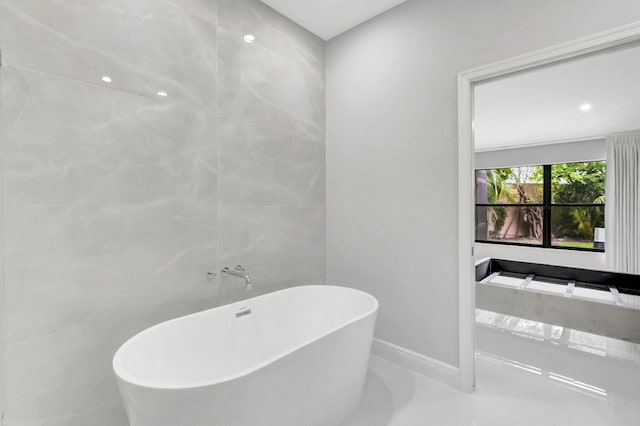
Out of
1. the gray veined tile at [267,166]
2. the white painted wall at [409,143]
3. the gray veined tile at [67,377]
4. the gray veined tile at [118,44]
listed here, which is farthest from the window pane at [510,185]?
the gray veined tile at [67,377]

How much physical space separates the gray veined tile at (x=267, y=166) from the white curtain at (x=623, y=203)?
4491mm

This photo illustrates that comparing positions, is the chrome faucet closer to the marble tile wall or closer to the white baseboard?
the marble tile wall

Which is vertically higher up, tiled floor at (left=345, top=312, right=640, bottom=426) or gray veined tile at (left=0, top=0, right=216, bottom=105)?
gray veined tile at (left=0, top=0, right=216, bottom=105)

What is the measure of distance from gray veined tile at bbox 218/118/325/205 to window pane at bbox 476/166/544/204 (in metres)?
4.45

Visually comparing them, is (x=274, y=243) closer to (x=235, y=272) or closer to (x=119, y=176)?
(x=235, y=272)

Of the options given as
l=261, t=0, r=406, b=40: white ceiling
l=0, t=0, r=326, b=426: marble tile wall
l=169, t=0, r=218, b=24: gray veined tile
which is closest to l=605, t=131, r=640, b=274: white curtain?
l=261, t=0, r=406, b=40: white ceiling

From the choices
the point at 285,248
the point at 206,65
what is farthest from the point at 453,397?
the point at 206,65

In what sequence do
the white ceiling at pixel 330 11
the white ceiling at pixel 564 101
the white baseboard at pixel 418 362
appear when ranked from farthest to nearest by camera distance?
the white ceiling at pixel 564 101 → the white ceiling at pixel 330 11 → the white baseboard at pixel 418 362

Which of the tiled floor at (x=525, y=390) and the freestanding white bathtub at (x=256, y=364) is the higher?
the freestanding white bathtub at (x=256, y=364)

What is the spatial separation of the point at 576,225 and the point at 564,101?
2724 mm

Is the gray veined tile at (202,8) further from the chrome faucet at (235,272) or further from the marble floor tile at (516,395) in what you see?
the marble floor tile at (516,395)

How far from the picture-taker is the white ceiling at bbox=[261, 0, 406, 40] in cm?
228

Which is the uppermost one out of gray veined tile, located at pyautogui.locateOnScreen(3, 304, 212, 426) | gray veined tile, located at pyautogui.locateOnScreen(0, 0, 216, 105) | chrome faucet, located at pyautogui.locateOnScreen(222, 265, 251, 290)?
gray veined tile, located at pyautogui.locateOnScreen(0, 0, 216, 105)

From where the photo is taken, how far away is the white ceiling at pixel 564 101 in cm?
256
